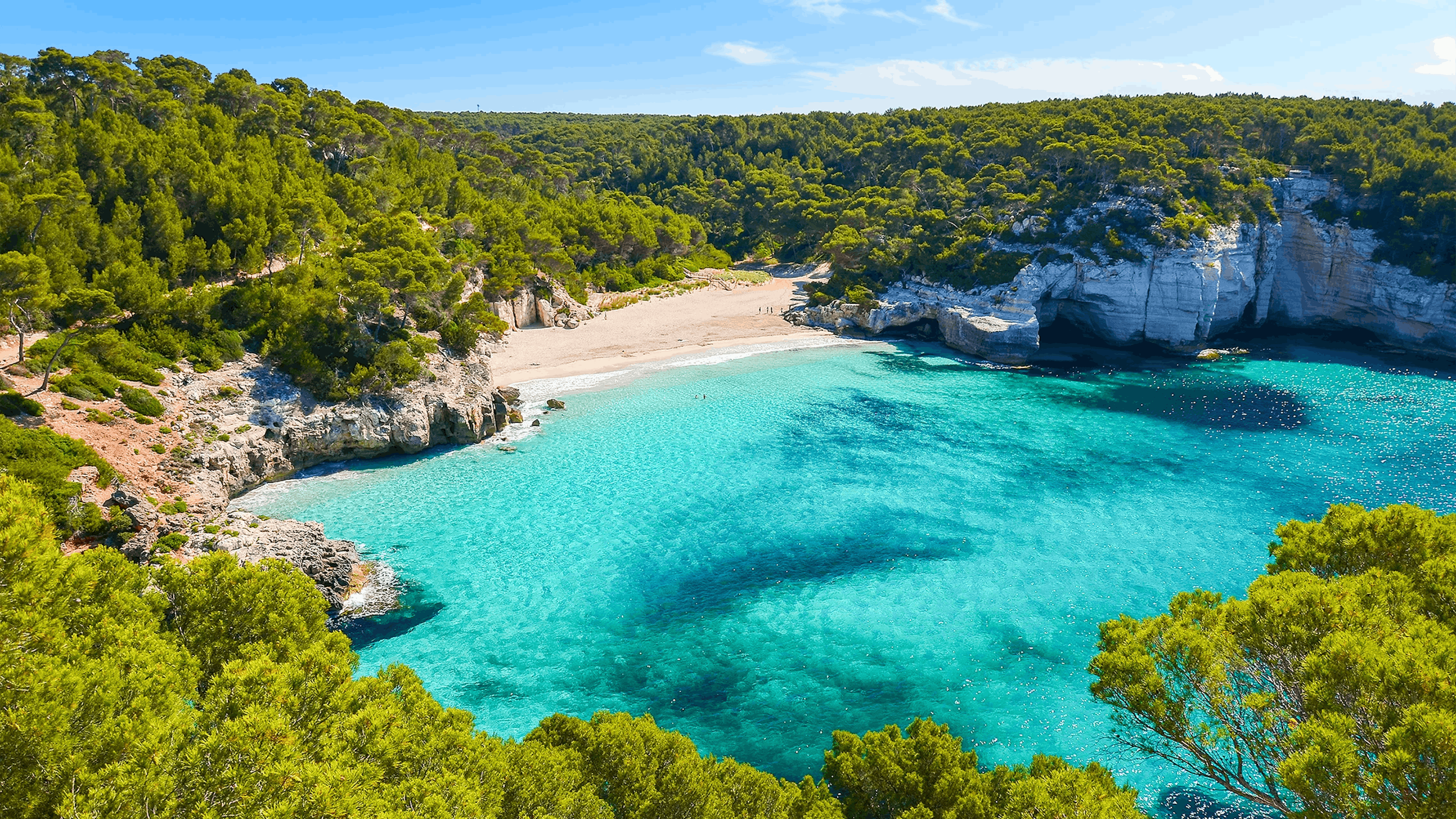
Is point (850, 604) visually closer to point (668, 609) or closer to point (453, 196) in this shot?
point (668, 609)

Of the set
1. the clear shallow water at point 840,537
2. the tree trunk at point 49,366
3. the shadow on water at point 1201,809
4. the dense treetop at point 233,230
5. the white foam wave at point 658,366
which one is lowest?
the shadow on water at point 1201,809

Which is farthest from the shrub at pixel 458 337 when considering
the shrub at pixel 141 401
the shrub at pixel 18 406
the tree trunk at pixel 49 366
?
the shrub at pixel 18 406

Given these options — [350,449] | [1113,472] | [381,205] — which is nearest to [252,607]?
[350,449]

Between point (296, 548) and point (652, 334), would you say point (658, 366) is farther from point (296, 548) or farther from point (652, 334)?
point (296, 548)

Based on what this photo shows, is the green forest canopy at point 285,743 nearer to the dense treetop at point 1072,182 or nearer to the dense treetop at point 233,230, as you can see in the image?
the dense treetop at point 233,230

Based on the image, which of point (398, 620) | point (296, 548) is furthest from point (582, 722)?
point (296, 548)

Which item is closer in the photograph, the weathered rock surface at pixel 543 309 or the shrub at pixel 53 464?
the shrub at pixel 53 464
